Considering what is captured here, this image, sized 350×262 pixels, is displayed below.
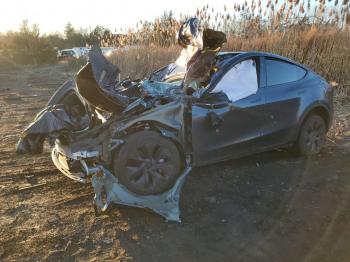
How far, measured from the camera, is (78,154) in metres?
4.31

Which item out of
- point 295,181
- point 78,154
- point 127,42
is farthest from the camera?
point 127,42

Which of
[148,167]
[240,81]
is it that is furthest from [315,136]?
[148,167]

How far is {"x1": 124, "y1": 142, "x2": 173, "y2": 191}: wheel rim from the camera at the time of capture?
4336 millimetres

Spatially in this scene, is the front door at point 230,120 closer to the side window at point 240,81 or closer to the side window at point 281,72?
the side window at point 240,81

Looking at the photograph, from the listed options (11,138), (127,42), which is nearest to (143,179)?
(11,138)

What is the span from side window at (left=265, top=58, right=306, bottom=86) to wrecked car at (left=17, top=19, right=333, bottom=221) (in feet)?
0.05

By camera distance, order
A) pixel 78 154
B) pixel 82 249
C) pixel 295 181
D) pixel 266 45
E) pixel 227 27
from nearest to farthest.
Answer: pixel 82 249, pixel 78 154, pixel 295 181, pixel 266 45, pixel 227 27

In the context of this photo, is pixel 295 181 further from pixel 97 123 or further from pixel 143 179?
pixel 97 123

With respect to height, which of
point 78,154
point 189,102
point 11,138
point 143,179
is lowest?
point 11,138

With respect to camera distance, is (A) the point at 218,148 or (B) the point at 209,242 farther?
(A) the point at 218,148

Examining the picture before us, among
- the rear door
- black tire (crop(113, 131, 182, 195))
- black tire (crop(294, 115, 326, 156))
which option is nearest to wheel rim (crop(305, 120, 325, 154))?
black tire (crop(294, 115, 326, 156))

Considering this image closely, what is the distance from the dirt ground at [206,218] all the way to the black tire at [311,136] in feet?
0.57

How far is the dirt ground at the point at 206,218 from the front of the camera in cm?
362

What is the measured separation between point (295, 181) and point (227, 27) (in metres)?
7.66
